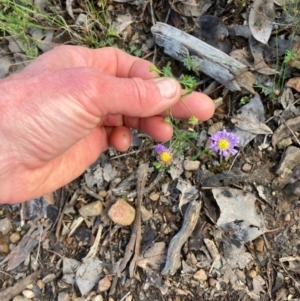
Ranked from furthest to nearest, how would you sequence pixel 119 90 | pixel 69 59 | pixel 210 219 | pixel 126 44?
pixel 126 44, pixel 210 219, pixel 69 59, pixel 119 90

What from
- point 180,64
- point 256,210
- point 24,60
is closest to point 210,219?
point 256,210

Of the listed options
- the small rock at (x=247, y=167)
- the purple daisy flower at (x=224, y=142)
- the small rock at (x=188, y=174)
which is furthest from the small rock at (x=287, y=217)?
the small rock at (x=188, y=174)

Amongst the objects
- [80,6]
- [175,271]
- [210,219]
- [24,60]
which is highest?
[80,6]

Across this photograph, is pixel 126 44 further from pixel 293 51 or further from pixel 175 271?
pixel 175 271

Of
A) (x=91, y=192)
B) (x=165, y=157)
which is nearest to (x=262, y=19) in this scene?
(x=165, y=157)


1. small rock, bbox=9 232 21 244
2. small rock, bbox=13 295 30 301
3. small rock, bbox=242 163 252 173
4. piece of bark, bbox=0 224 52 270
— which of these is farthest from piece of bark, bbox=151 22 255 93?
small rock, bbox=13 295 30 301

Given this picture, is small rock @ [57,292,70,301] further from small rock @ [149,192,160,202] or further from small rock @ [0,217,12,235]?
small rock @ [149,192,160,202]
